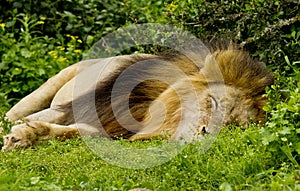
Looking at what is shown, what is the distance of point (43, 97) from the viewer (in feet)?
21.5

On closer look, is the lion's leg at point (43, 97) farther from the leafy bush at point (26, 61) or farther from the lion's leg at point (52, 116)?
the leafy bush at point (26, 61)

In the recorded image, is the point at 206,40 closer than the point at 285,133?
No

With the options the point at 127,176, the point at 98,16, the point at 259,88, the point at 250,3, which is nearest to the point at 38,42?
the point at 98,16

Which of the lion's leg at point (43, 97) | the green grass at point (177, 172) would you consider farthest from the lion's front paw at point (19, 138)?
the lion's leg at point (43, 97)

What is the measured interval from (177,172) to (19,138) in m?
1.55

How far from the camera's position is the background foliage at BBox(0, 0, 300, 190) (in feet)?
13.1

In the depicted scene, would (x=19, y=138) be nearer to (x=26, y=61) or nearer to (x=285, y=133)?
(x=285, y=133)

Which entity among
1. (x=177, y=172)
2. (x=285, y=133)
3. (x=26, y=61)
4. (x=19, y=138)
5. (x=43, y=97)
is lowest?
(x=26, y=61)

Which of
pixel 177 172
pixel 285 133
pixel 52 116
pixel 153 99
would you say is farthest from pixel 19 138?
pixel 285 133

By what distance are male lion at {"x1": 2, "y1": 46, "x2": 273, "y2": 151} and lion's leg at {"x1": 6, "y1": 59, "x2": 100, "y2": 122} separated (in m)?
0.28

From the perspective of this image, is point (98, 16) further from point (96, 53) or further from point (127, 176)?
point (127, 176)

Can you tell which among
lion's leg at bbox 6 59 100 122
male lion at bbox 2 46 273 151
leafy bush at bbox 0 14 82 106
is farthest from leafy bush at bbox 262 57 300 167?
leafy bush at bbox 0 14 82 106

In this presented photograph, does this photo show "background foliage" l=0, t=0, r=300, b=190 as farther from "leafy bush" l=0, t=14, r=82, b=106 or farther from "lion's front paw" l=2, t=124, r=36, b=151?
"lion's front paw" l=2, t=124, r=36, b=151

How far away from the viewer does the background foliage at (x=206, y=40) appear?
3998 millimetres
